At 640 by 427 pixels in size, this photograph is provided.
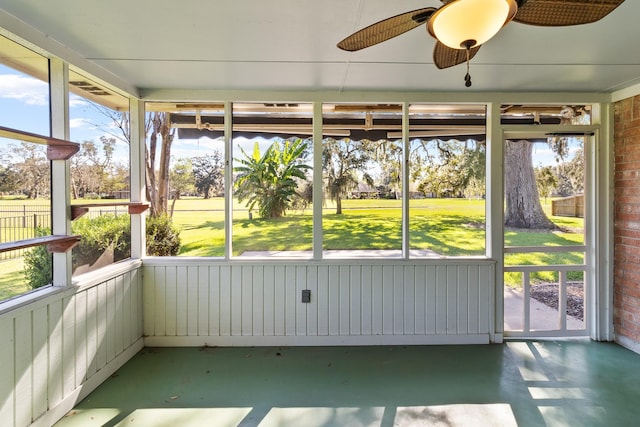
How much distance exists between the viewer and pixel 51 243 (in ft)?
6.40

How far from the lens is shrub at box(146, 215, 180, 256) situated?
319 cm

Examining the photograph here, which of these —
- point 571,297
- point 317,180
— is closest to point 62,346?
point 317,180

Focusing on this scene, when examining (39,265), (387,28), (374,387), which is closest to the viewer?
(387,28)

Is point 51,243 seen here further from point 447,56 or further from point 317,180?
point 447,56

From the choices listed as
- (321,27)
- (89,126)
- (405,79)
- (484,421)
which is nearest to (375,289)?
(484,421)

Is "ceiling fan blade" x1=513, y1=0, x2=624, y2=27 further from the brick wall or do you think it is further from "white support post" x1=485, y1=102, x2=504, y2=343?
the brick wall

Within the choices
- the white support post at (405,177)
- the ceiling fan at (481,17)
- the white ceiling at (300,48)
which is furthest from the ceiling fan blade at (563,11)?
the white support post at (405,177)

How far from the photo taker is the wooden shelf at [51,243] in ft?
5.73

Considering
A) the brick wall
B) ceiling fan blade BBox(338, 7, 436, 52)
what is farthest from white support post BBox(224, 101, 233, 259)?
the brick wall

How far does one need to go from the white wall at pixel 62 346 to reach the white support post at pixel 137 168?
0.27 m

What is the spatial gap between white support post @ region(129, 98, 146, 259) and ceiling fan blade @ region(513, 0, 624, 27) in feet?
10.0

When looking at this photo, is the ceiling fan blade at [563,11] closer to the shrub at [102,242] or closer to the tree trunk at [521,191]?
the tree trunk at [521,191]

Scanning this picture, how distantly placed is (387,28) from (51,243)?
2.23 m

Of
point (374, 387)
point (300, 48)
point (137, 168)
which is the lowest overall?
point (374, 387)
